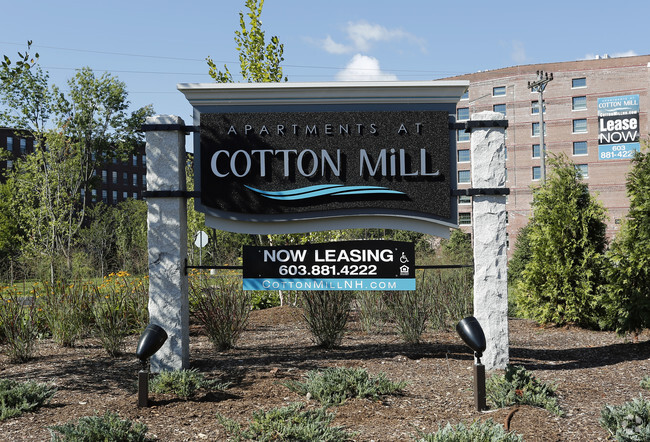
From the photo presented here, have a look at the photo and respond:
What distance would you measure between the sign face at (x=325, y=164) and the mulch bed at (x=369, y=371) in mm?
1962

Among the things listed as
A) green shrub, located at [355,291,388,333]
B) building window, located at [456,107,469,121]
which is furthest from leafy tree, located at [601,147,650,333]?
building window, located at [456,107,469,121]

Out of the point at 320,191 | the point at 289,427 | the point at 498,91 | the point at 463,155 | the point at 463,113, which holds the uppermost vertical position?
the point at 498,91

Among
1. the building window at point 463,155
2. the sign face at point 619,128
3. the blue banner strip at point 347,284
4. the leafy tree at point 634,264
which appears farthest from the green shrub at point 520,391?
the building window at point 463,155

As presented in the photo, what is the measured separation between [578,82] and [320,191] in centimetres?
5522

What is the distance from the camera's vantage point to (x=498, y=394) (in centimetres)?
544

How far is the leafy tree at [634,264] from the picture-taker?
8.09 m

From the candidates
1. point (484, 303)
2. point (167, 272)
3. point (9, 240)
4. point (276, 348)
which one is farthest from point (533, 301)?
point (9, 240)

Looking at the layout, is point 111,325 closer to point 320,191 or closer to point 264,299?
point 320,191

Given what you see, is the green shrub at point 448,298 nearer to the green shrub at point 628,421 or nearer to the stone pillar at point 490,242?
the stone pillar at point 490,242

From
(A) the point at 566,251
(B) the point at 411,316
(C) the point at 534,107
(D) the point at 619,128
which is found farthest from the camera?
(C) the point at 534,107

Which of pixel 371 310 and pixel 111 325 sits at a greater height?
pixel 111 325

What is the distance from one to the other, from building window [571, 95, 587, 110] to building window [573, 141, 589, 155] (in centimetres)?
346

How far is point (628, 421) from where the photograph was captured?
4422mm

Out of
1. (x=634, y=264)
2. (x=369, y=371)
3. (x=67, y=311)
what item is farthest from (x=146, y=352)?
(x=634, y=264)
